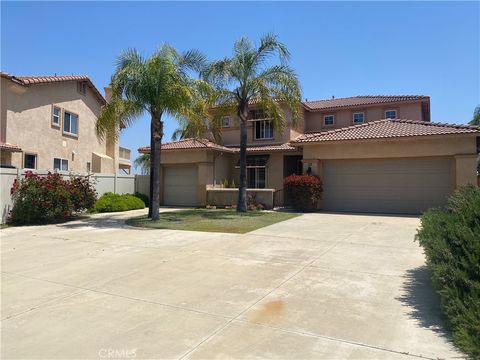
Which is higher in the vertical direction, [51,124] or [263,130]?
[263,130]

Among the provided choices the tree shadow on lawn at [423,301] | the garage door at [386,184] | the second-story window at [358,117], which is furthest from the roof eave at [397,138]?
the tree shadow on lawn at [423,301]

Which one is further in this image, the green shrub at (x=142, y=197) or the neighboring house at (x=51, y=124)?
the green shrub at (x=142, y=197)

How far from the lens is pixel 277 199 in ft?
72.4

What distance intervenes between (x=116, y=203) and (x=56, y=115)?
8.17 metres

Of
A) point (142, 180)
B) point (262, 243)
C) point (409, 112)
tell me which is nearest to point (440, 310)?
point (262, 243)

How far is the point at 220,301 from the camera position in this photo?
207 inches

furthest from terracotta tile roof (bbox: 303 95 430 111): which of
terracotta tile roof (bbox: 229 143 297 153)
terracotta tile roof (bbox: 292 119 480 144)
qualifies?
terracotta tile roof (bbox: 292 119 480 144)

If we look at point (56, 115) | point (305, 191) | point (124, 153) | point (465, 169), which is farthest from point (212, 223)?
point (124, 153)

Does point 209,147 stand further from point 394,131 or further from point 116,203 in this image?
point 394,131

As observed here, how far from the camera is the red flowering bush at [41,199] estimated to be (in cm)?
1427

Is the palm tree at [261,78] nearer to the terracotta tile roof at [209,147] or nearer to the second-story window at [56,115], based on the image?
the terracotta tile roof at [209,147]
